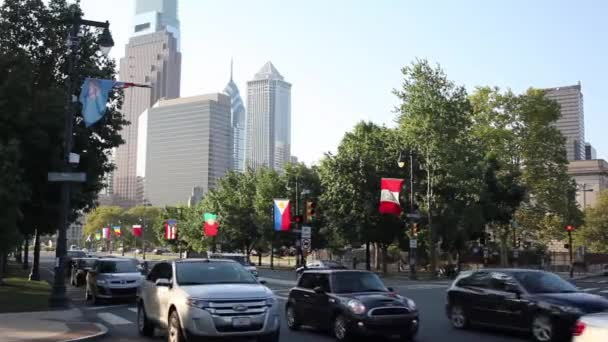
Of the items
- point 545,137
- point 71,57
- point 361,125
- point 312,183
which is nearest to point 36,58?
point 71,57

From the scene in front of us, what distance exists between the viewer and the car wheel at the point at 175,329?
12.0 m

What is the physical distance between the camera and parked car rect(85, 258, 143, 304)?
80.6 ft

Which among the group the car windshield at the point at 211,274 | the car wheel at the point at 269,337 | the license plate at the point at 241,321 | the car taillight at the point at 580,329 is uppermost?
the car windshield at the point at 211,274

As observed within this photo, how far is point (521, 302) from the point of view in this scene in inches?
580

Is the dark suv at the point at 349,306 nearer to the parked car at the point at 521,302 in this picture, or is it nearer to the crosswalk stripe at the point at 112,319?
the parked car at the point at 521,302

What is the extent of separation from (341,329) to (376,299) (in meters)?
1.01

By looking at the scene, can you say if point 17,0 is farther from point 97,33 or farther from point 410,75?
point 410,75

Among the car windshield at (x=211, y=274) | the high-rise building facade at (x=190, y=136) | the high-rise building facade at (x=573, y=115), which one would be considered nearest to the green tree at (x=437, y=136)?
the car windshield at (x=211, y=274)

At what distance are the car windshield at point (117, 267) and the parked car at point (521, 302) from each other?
1414 cm

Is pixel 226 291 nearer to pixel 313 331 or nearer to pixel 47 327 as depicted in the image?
pixel 313 331

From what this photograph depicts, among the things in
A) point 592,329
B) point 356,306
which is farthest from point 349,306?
point 592,329

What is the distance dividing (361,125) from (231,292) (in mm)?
52855

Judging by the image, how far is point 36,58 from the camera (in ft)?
101

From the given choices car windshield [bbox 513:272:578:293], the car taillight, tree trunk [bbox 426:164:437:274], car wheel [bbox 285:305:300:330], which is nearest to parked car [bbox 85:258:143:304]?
car wheel [bbox 285:305:300:330]
